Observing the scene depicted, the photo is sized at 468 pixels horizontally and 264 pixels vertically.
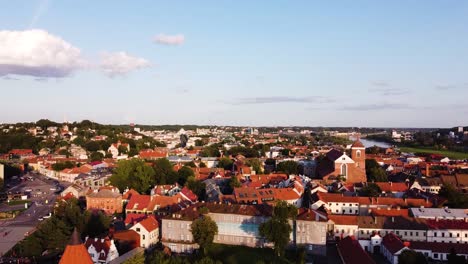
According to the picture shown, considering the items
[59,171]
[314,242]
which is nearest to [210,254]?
[314,242]

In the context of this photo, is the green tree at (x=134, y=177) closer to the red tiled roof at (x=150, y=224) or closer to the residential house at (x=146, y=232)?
the red tiled roof at (x=150, y=224)

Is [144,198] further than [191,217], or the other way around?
[144,198]

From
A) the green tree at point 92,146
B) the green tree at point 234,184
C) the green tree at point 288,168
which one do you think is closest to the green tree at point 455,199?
the green tree at point 234,184

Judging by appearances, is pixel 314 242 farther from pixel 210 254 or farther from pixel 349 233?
pixel 210 254

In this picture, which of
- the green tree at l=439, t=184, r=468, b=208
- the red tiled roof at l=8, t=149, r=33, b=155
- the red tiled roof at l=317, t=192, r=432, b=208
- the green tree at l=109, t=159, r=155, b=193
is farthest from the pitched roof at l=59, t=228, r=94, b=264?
the red tiled roof at l=8, t=149, r=33, b=155

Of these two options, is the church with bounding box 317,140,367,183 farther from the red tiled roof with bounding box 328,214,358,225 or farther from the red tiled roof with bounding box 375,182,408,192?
the red tiled roof with bounding box 328,214,358,225

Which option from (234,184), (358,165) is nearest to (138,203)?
(234,184)

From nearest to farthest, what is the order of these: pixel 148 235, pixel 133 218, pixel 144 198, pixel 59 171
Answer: pixel 148 235, pixel 133 218, pixel 144 198, pixel 59 171
